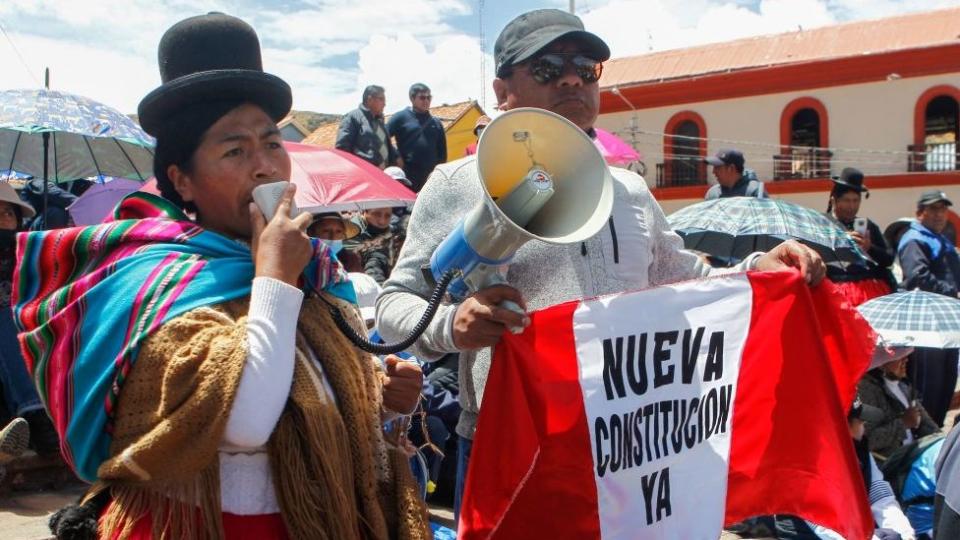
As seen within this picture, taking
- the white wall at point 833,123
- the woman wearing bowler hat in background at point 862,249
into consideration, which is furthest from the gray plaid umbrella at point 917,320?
the white wall at point 833,123

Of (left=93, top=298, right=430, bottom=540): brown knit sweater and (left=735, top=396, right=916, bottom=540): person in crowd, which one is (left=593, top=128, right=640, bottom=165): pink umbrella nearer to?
(left=735, top=396, right=916, bottom=540): person in crowd

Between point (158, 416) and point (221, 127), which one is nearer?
point (158, 416)

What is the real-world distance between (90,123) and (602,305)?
16.0 feet

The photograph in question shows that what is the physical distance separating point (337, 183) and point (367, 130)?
3.29 m

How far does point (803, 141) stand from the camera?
33.0 metres

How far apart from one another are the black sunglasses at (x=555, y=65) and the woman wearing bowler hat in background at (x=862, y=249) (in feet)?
17.1

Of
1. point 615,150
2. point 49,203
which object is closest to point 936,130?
point 615,150

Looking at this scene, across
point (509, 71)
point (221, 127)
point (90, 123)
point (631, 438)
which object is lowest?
point (631, 438)

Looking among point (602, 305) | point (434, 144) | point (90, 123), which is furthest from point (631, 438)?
point (434, 144)

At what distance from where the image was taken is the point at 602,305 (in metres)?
2.29

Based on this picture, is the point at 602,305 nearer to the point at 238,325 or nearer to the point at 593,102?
the point at 593,102

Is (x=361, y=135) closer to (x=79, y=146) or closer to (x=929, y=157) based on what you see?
(x=79, y=146)

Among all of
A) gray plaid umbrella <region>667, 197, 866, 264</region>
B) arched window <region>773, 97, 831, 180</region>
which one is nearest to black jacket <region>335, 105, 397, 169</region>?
gray plaid umbrella <region>667, 197, 866, 264</region>

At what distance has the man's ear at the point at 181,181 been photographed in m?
2.11
